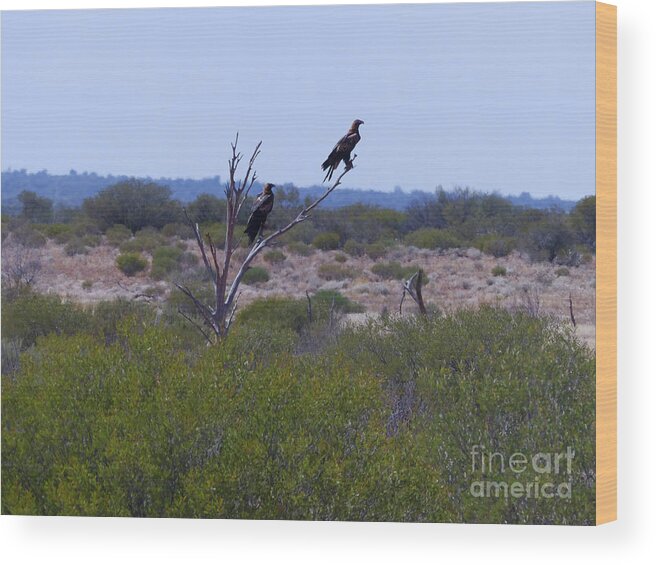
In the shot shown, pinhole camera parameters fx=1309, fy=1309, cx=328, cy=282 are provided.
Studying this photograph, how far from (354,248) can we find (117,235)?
1.72m

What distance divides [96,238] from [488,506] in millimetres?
3333

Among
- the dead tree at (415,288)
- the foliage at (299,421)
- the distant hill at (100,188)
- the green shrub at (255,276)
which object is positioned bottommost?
the foliage at (299,421)

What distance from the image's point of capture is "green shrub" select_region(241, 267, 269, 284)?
9.30 meters

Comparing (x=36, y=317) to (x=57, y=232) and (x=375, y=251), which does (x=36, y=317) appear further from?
(x=375, y=251)

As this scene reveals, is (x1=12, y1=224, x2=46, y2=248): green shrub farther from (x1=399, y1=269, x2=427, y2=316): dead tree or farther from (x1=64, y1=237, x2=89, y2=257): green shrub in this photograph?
(x1=399, y1=269, x2=427, y2=316): dead tree

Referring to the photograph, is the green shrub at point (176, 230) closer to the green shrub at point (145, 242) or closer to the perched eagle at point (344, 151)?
the green shrub at point (145, 242)

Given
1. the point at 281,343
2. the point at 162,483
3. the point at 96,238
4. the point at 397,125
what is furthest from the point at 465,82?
the point at 162,483

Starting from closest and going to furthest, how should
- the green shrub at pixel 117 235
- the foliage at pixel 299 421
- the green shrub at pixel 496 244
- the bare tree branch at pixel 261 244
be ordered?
1. the foliage at pixel 299 421
2. the green shrub at pixel 496 244
3. the bare tree branch at pixel 261 244
4. the green shrub at pixel 117 235

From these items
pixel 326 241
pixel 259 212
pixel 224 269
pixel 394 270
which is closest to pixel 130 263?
pixel 224 269

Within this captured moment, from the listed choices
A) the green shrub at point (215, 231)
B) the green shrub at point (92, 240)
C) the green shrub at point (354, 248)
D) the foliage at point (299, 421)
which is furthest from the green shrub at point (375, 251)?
the green shrub at point (92, 240)

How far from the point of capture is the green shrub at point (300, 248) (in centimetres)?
921

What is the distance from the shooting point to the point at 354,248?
919cm

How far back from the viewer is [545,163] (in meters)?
8.80

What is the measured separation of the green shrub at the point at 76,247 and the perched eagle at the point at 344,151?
5.91ft
